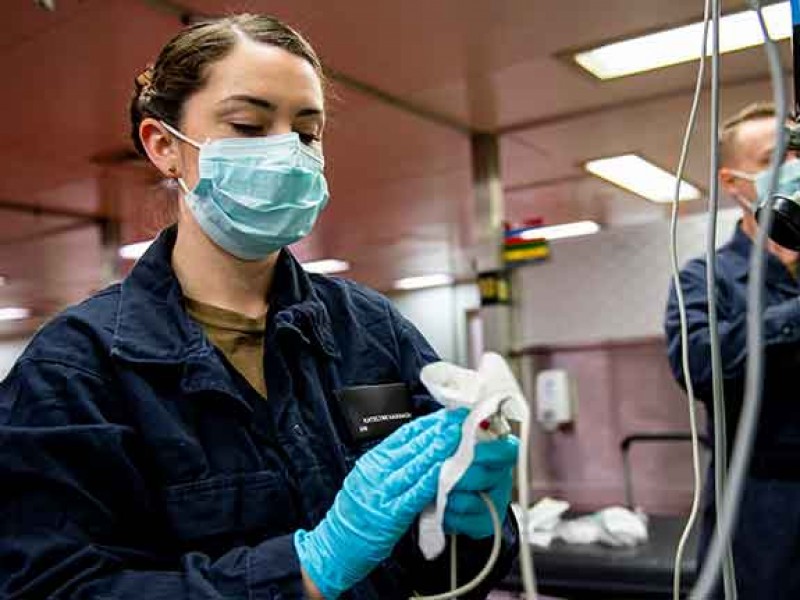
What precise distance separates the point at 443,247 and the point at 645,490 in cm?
435

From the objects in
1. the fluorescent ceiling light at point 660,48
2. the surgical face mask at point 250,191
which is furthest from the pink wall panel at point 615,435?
the surgical face mask at point 250,191

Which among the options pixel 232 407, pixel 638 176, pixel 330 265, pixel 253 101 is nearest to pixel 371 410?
pixel 232 407

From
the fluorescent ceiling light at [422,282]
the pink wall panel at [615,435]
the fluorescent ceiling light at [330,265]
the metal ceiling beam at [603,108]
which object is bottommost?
the pink wall panel at [615,435]

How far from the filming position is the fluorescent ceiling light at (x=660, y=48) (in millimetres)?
2703

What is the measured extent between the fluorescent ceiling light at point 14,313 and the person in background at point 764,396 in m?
9.03

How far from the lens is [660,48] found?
2.90m

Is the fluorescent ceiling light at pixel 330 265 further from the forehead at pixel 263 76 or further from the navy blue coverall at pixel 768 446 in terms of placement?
the forehead at pixel 263 76

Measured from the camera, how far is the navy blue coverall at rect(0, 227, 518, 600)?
2.59 ft

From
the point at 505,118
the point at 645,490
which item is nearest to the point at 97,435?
the point at 645,490

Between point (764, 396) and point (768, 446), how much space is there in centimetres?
9

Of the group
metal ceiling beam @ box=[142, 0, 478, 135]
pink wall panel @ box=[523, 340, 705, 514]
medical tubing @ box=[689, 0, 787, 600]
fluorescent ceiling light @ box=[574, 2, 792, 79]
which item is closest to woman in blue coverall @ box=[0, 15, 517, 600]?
medical tubing @ box=[689, 0, 787, 600]

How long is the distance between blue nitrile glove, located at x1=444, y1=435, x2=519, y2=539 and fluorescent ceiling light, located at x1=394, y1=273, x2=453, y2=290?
7947mm

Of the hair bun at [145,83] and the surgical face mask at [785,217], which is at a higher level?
the hair bun at [145,83]

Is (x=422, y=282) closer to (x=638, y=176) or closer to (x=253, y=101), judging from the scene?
(x=638, y=176)
